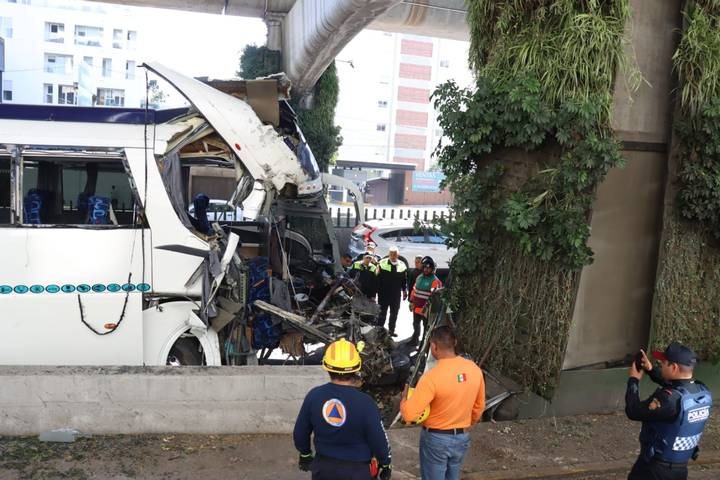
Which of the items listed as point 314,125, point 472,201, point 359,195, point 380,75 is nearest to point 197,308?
point 472,201

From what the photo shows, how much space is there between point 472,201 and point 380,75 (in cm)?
7008

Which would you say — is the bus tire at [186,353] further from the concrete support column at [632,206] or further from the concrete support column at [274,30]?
the concrete support column at [274,30]

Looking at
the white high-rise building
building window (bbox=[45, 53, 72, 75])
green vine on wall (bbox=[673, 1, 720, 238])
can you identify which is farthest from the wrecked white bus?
building window (bbox=[45, 53, 72, 75])

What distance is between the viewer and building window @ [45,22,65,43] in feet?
225

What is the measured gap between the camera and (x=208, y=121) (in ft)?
21.4

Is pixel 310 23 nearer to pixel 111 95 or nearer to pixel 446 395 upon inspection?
pixel 446 395

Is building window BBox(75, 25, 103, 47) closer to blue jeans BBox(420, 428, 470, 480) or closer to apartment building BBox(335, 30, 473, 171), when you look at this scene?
apartment building BBox(335, 30, 473, 171)

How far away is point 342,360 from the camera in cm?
343

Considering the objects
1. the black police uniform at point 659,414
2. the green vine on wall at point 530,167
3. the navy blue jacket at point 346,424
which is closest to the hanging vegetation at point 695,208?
the green vine on wall at point 530,167

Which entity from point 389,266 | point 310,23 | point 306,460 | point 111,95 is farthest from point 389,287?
point 111,95

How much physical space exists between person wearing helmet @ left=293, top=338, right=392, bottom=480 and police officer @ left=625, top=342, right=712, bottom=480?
68.8 inches

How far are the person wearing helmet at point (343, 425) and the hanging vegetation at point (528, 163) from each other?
3243 mm

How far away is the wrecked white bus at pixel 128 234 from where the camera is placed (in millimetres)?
6113

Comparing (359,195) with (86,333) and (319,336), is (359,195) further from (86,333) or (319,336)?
(86,333)
